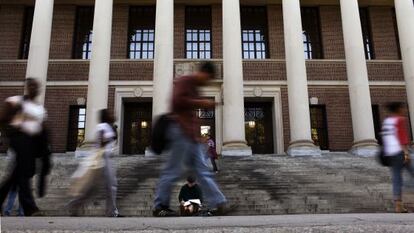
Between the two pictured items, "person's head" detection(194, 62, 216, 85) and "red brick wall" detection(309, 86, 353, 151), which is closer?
"person's head" detection(194, 62, 216, 85)

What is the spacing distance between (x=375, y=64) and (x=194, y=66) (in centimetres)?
898

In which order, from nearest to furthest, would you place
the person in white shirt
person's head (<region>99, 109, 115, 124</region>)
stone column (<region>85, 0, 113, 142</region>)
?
1. the person in white shirt
2. person's head (<region>99, 109, 115, 124</region>)
3. stone column (<region>85, 0, 113, 142</region>)

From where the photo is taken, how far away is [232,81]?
18344 millimetres

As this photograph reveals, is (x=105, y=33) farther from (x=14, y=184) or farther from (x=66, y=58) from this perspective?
(x=14, y=184)

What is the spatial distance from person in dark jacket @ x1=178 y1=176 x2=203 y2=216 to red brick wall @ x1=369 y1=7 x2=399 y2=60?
1648 cm

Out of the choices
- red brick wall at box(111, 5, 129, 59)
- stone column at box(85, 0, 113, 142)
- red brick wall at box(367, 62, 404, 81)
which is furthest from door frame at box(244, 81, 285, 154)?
stone column at box(85, 0, 113, 142)

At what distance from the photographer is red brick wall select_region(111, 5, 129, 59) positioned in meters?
22.8

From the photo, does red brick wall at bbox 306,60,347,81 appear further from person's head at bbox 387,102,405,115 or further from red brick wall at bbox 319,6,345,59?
person's head at bbox 387,102,405,115

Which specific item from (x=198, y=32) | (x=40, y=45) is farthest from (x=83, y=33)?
(x=198, y=32)

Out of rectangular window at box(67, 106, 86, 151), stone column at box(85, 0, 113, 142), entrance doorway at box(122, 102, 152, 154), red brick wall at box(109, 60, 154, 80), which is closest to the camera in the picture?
stone column at box(85, 0, 113, 142)

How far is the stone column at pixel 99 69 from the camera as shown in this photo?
59.2 feet

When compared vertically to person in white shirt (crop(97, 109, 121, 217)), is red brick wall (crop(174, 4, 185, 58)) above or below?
above

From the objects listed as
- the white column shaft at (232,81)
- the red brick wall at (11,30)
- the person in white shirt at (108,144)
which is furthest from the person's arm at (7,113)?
the red brick wall at (11,30)

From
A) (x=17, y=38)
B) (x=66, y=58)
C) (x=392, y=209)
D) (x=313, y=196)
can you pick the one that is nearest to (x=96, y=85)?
(x=66, y=58)
